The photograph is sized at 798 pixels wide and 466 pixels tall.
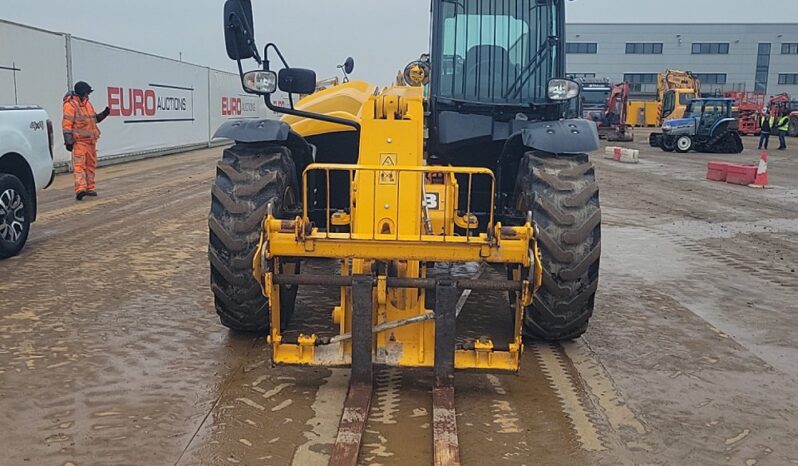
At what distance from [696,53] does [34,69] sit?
64.7m

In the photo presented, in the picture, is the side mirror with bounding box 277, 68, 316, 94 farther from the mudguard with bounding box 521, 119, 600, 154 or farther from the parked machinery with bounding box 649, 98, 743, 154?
the parked machinery with bounding box 649, 98, 743, 154

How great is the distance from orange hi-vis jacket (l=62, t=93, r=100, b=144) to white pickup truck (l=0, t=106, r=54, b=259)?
125 inches

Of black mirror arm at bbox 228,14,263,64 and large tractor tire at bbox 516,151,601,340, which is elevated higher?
black mirror arm at bbox 228,14,263,64

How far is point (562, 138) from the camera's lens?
15.2 ft

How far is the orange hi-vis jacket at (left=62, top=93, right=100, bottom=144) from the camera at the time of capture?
11.3 m

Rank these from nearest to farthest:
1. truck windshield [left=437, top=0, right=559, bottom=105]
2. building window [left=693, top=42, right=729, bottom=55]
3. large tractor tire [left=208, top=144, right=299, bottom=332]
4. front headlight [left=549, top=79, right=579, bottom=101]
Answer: large tractor tire [left=208, top=144, right=299, bottom=332] < front headlight [left=549, top=79, right=579, bottom=101] < truck windshield [left=437, top=0, right=559, bottom=105] < building window [left=693, top=42, right=729, bottom=55]

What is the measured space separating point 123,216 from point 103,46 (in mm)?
8956

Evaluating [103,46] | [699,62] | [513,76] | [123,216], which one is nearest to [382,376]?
[513,76]

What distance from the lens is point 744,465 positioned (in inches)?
134

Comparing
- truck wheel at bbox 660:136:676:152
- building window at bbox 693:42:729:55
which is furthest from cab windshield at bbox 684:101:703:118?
building window at bbox 693:42:729:55

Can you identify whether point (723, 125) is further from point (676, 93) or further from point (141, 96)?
point (141, 96)

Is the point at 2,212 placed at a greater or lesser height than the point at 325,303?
greater

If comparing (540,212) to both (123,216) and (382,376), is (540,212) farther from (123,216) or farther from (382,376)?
(123,216)

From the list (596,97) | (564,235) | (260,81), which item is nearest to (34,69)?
(260,81)
